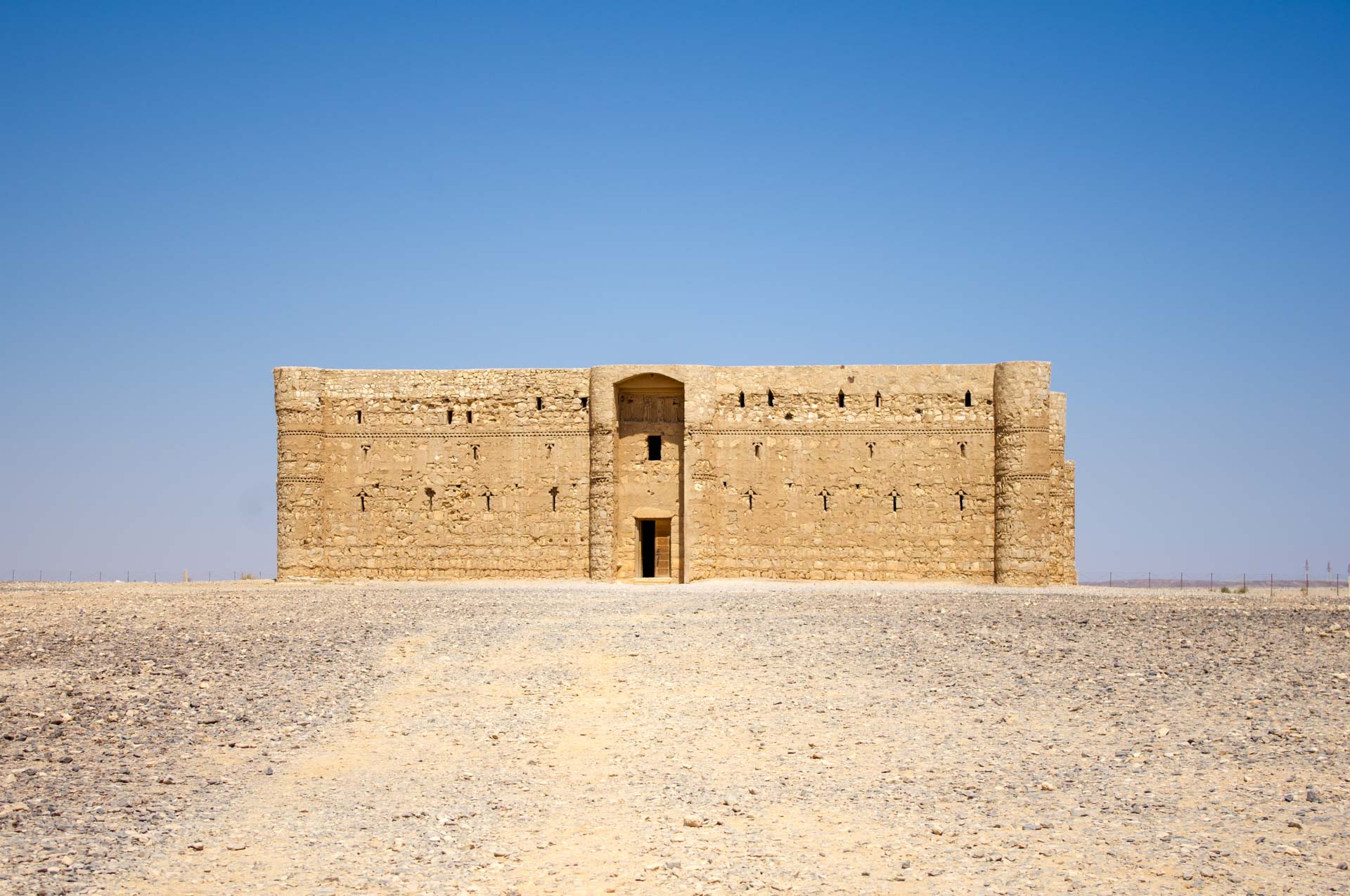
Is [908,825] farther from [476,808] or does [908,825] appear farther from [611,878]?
[476,808]

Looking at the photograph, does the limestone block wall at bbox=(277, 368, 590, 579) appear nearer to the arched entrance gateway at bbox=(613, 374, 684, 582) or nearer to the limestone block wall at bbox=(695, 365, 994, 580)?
the arched entrance gateway at bbox=(613, 374, 684, 582)

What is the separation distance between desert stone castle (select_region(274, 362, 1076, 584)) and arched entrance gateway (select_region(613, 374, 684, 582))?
0.14 feet

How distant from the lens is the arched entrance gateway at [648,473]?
30.0 meters

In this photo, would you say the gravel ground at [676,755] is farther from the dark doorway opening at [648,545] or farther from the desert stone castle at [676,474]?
the dark doorway opening at [648,545]

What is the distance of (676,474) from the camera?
30094 mm

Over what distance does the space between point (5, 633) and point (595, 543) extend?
1522 centimetres

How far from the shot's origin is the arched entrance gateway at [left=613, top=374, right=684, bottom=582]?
30.0 metres

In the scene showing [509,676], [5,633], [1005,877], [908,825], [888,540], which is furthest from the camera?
[888,540]

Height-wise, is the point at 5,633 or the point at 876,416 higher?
the point at 876,416

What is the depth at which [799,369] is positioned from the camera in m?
29.4

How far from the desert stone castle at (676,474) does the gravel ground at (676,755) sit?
1137 centimetres

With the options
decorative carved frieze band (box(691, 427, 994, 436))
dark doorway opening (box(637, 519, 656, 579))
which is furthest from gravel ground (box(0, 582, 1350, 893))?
dark doorway opening (box(637, 519, 656, 579))

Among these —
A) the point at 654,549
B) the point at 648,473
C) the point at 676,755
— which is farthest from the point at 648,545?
the point at 676,755

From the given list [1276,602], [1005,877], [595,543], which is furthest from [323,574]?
[1005,877]
